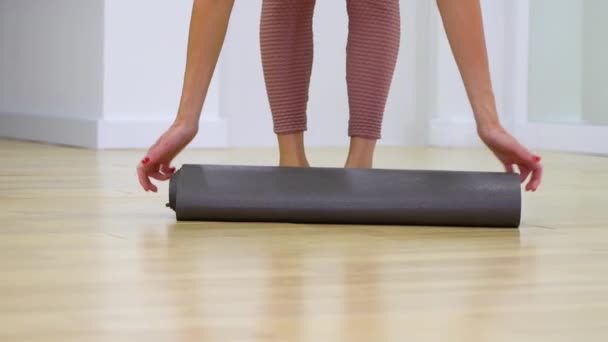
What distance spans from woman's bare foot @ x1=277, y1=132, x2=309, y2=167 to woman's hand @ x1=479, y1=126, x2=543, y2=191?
1.13ft

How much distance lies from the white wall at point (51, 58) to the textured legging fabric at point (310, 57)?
1.68m

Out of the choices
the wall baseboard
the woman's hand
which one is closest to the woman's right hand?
the woman's hand

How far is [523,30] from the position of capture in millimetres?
3916

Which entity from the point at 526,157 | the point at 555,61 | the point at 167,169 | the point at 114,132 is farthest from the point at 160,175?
the point at 555,61

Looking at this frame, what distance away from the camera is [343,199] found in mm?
1542

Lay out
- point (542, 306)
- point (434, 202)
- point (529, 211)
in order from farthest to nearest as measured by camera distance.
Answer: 1. point (529, 211)
2. point (434, 202)
3. point (542, 306)

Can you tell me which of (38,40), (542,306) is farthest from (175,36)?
(542,306)

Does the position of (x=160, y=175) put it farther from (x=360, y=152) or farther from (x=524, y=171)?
(x=524, y=171)

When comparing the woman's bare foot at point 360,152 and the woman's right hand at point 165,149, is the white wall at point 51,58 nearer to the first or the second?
the woman's bare foot at point 360,152

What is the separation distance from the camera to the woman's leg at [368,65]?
1867 millimetres

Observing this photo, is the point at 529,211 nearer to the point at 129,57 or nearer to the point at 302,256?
the point at 302,256

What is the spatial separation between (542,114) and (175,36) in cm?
116

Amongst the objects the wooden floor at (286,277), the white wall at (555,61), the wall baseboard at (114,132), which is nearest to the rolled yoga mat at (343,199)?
the wooden floor at (286,277)

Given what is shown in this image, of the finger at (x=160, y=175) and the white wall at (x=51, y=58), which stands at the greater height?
the white wall at (x=51, y=58)
